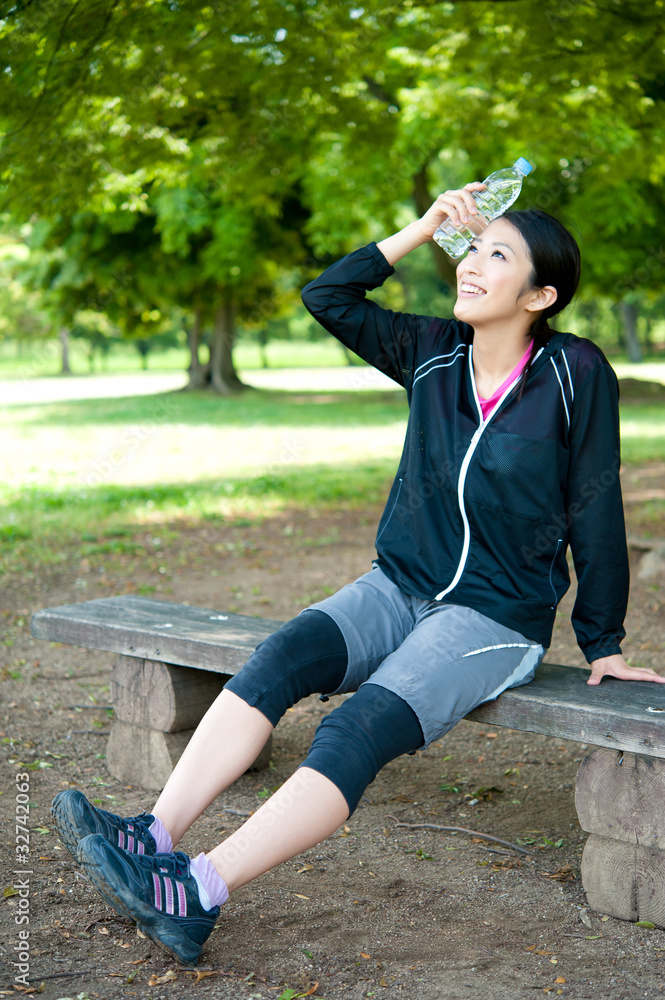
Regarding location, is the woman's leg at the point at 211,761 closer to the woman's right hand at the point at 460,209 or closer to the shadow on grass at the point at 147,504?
the woman's right hand at the point at 460,209

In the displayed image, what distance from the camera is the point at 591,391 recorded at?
105 inches

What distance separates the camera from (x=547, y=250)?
2.77m

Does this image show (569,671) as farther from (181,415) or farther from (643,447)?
(181,415)

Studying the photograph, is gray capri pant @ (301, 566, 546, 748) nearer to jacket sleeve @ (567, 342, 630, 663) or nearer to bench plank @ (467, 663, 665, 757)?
bench plank @ (467, 663, 665, 757)

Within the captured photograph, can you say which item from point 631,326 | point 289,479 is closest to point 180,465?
point 289,479

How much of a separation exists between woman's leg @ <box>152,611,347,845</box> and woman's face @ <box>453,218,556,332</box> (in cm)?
102

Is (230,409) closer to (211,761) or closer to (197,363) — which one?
(197,363)

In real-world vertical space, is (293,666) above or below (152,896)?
above

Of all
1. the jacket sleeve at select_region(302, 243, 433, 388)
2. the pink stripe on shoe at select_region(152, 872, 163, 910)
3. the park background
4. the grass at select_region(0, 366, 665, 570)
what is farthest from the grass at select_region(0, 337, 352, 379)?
the pink stripe on shoe at select_region(152, 872, 163, 910)

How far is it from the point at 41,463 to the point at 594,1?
9.34 m

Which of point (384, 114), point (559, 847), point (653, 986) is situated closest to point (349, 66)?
point (384, 114)

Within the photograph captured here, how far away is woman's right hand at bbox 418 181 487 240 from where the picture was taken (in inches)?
110

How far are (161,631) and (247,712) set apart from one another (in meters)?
0.87

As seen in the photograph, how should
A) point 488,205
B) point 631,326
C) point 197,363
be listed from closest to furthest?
point 488,205 < point 197,363 < point 631,326
